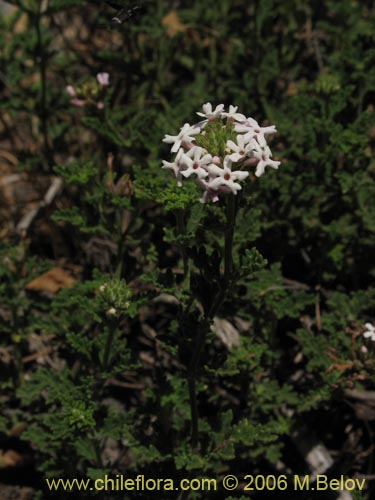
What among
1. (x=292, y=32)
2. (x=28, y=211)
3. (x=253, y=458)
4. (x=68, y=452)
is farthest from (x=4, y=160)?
(x=253, y=458)

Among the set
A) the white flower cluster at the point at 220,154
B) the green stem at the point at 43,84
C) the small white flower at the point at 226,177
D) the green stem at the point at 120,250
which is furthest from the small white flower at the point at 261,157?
the green stem at the point at 43,84

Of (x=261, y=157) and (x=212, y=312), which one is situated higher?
(x=261, y=157)

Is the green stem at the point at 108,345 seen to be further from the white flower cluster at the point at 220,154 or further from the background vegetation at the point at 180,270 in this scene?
the white flower cluster at the point at 220,154

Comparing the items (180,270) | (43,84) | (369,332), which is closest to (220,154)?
(369,332)

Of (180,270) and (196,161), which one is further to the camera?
(180,270)

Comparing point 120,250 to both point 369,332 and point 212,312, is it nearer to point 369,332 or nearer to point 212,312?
point 212,312

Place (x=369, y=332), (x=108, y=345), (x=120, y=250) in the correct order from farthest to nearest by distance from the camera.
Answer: (x=120, y=250), (x=369, y=332), (x=108, y=345)

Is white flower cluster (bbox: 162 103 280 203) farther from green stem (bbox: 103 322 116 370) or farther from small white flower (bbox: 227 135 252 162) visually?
green stem (bbox: 103 322 116 370)
